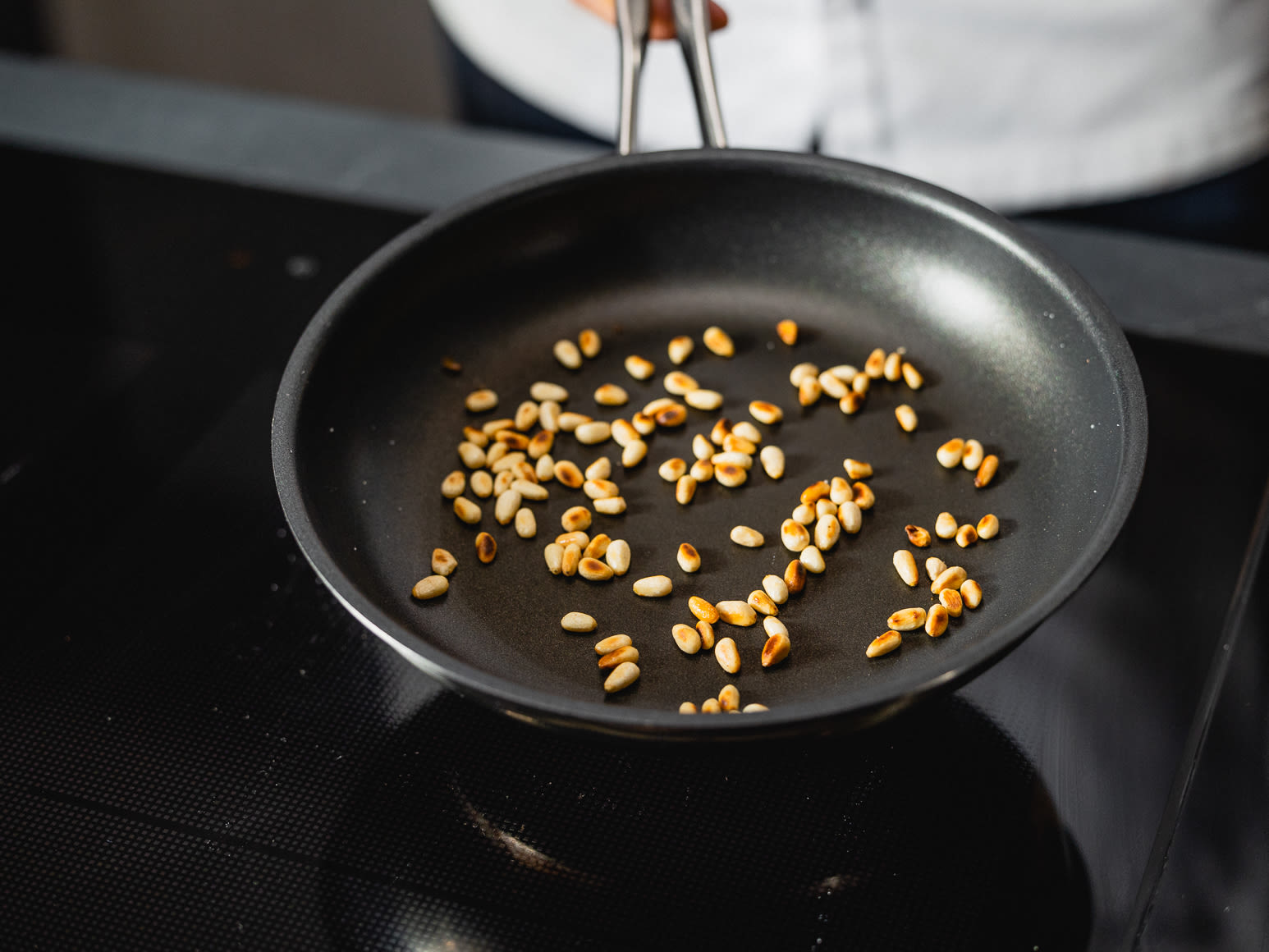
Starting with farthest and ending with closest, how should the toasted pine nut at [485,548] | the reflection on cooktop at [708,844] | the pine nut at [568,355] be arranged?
the pine nut at [568,355] < the toasted pine nut at [485,548] < the reflection on cooktop at [708,844]

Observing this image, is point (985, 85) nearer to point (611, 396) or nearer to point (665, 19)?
point (665, 19)

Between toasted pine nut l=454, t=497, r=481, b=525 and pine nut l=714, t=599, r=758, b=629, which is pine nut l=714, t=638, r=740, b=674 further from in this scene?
toasted pine nut l=454, t=497, r=481, b=525

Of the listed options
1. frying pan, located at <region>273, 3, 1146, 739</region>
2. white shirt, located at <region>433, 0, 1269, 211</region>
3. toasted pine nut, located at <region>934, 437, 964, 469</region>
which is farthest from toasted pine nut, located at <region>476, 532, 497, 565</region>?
white shirt, located at <region>433, 0, 1269, 211</region>

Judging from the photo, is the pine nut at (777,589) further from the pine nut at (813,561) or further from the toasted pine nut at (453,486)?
the toasted pine nut at (453,486)

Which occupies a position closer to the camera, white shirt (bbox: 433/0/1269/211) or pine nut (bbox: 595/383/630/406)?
pine nut (bbox: 595/383/630/406)

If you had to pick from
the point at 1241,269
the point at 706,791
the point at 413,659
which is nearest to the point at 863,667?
the point at 706,791

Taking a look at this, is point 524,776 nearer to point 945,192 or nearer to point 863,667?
point 863,667

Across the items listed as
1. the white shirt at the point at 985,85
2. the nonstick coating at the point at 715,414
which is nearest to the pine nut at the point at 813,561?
the nonstick coating at the point at 715,414
